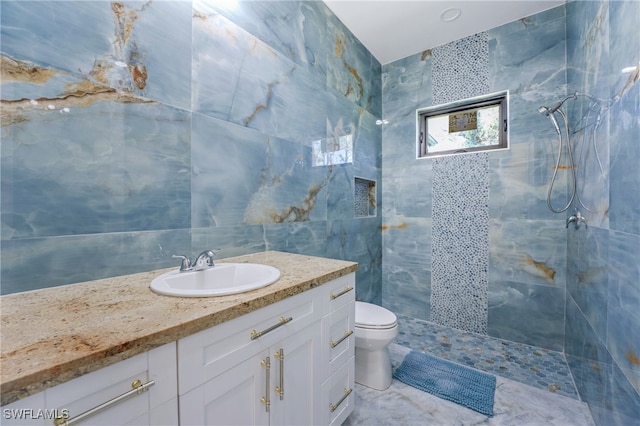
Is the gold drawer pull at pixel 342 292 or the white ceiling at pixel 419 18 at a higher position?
the white ceiling at pixel 419 18

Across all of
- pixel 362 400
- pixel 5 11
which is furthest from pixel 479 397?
pixel 5 11

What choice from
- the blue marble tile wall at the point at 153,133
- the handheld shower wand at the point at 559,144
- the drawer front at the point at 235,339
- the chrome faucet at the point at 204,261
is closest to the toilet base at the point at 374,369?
the blue marble tile wall at the point at 153,133

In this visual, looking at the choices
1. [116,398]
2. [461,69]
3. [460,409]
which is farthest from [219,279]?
Result: [461,69]

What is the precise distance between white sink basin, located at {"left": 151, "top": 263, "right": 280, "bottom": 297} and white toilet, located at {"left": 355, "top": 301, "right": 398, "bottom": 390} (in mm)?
813

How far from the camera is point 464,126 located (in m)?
2.64

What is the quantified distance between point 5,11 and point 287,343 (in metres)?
1.41

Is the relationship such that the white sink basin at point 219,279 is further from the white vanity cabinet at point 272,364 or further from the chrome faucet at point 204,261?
the white vanity cabinet at point 272,364

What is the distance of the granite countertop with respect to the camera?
18.8 inches

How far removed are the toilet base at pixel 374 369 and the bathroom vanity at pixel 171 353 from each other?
57 cm

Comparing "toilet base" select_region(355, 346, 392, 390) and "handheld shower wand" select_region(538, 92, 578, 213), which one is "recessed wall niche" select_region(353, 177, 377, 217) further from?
"handheld shower wand" select_region(538, 92, 578, 213)

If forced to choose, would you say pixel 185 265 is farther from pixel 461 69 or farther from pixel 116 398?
pixel 461 69

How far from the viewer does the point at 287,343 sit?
0.98m

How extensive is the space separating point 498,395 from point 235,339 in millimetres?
1825

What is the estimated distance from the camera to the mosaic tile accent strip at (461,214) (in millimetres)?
2441
